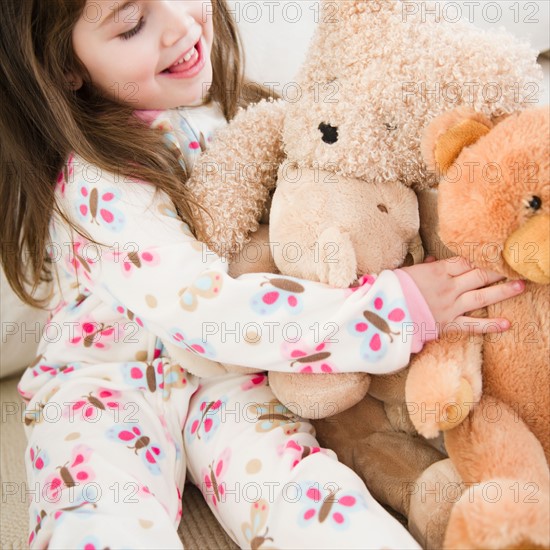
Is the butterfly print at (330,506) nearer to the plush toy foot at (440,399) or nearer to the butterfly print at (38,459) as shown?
the plush toy foot at (440,399)

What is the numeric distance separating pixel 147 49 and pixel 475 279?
462 millimetres

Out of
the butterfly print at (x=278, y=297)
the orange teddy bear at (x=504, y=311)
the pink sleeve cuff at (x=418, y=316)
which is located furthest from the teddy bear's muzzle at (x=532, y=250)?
the butterfly print at (x=278, y=297)

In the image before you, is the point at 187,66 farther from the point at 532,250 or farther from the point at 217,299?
the point at 532,250

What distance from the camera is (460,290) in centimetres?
64

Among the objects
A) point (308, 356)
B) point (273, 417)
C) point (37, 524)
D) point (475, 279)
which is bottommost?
point (37, 524)

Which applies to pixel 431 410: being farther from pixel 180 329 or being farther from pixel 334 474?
pixel 180 329

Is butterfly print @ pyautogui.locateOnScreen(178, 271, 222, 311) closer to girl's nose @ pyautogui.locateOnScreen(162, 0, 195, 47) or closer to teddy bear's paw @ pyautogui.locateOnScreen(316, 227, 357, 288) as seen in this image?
teddy bear's paw @ pyautogui.locateOnScreen(316, 227, 357, 288)

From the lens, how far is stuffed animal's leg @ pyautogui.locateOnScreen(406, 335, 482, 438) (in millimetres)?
585

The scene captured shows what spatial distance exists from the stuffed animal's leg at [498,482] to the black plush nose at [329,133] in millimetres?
283

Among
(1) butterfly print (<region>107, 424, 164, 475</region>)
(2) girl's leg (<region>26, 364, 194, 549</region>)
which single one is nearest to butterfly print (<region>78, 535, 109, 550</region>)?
(2) girl's leg (<region>26, 364, 194, 549</region>)

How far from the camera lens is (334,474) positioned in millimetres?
655

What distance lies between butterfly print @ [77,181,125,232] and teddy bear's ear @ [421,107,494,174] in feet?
1.16

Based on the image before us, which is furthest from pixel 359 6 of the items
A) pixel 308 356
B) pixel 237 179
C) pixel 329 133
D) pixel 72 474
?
pixel 72 474

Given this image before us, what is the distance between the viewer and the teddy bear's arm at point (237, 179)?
2.35 ft
